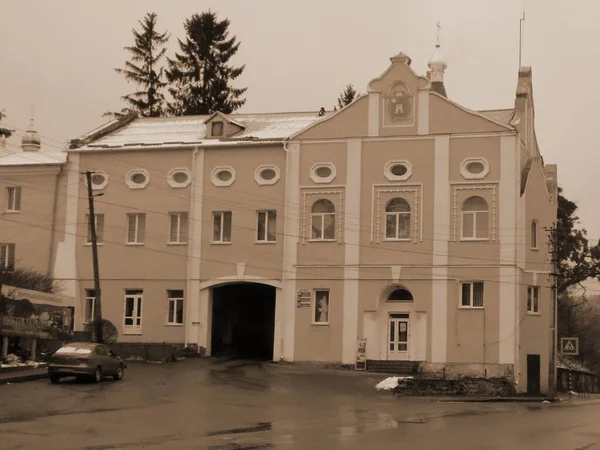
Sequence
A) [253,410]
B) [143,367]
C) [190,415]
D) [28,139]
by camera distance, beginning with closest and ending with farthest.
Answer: [190,415]
[253,410]
[143,367]
[28,139]

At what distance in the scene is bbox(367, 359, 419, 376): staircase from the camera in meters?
45.4

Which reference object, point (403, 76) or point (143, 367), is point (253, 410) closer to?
point (143, 367)

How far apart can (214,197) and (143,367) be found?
392 inches

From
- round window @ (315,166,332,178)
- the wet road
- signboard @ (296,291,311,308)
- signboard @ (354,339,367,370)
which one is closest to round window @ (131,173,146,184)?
round window @ (315,166,332,178)

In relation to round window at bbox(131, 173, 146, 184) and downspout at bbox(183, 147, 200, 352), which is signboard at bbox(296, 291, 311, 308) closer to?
downspout at bbox(183, 147, 200, 352)

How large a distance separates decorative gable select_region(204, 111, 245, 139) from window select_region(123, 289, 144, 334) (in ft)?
29.0

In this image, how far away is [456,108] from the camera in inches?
1861

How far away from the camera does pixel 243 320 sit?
53.7 metres

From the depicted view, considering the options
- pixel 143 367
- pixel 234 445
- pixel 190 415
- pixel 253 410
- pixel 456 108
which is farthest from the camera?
pixel 456 108

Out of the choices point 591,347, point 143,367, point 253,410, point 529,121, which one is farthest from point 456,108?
point 591,347

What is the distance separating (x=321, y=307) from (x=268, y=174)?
23.1 feet

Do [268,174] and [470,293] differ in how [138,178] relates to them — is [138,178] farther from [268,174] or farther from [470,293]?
[470,293]

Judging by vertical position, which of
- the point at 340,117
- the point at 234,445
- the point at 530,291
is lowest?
the point at 234,445

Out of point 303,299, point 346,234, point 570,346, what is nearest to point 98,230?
point 303,299
